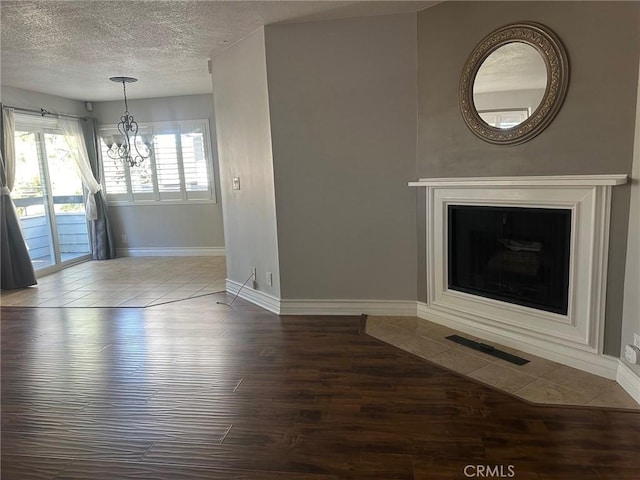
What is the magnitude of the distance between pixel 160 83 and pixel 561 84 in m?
4.76

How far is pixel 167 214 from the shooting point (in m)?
7.12

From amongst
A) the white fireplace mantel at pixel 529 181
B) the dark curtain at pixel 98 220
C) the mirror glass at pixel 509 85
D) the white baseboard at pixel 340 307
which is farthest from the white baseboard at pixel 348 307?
the dark curtain at pixel 98 220

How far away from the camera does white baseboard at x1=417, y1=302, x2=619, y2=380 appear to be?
2.63 metres

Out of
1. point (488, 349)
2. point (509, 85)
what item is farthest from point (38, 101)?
point (488, 349)

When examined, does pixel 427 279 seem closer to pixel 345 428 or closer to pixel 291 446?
pixel 345 428

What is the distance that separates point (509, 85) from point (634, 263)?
133cm

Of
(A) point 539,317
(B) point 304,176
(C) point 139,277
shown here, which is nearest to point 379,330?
(A) point 539,317

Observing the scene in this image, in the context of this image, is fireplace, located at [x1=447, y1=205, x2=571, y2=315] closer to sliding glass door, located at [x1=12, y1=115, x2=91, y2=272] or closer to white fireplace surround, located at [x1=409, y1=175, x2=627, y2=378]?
white fireplace surround, located at [x1=409, y1=175, x2=627, y2=378]

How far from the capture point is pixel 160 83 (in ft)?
18.6

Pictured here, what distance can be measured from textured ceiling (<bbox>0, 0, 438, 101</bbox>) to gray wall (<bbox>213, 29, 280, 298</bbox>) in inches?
8.1

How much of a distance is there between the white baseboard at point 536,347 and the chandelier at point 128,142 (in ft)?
14.5

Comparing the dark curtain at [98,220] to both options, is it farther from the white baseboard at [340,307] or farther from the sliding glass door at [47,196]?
the white baseboard at [340,307]

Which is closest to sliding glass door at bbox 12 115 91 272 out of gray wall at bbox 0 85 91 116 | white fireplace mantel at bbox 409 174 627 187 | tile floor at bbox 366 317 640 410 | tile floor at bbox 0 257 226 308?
gray wall at bbox 0 85 91 116

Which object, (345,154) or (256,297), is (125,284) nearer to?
(256,297)
